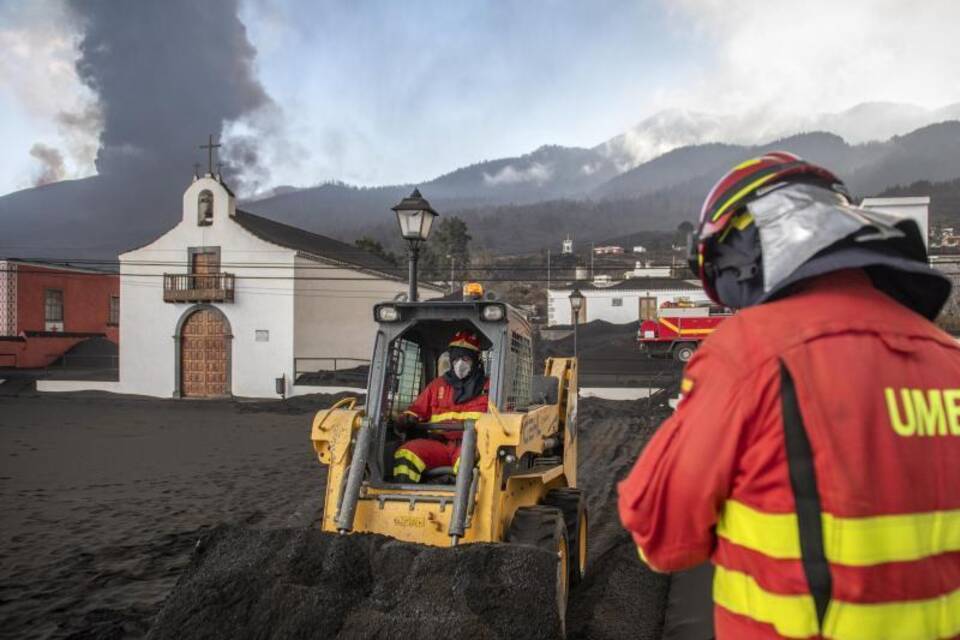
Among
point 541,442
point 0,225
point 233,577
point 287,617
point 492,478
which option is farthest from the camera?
point 0,225

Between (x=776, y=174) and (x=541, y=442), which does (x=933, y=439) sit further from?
(x=541, y=442)

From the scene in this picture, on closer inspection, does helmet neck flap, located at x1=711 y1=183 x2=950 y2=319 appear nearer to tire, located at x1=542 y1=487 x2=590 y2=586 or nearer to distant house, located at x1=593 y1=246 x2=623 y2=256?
tire, located at x1=542 y1=487 x2=590 y2=586

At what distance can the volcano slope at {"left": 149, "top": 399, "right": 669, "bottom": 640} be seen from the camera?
3.64 meters

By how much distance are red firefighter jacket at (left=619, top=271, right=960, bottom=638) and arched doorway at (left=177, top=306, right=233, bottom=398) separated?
31.8 metres

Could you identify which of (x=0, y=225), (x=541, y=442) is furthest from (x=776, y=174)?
(x=0, y=225)

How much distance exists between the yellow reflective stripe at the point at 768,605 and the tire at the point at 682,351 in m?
30.0

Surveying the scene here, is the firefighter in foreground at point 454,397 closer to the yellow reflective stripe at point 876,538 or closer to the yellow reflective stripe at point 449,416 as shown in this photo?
the yellow reflective stripe at point 449,416

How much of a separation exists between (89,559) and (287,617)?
16.1ft

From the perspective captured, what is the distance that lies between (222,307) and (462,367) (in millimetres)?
27441

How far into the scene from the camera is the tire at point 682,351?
102ft

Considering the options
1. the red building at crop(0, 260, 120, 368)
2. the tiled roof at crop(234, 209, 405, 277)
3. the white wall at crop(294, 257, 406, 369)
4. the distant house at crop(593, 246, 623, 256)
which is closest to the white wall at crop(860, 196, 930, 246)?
the white wall at crop(294, 257, 406, 369)

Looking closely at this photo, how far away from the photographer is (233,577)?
13.0 ft

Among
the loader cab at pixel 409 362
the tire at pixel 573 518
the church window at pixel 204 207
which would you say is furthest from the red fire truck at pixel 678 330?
the loader cab at pixel 409 362

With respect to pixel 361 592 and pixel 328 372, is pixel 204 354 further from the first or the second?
pixel 361 592
